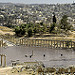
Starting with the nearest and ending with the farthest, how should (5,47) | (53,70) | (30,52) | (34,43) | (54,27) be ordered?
(53,70) < (30,52) < (5,47) < (34,43) < (54,27)

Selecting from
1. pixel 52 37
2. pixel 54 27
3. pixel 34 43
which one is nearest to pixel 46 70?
pixel 34 43

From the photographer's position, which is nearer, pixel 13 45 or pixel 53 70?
pixel 53 70

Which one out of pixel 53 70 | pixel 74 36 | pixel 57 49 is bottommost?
pixel 53 70

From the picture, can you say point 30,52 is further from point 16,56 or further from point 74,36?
point 74,36

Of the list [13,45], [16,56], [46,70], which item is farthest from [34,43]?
[46,70]

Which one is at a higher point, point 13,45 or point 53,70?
point 13,45

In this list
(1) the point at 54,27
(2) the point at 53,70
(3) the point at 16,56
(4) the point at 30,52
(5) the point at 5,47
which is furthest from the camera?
(1) the point at 54,27

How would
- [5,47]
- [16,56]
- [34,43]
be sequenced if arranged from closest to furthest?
[16,56] < [5,47] < [34,43]

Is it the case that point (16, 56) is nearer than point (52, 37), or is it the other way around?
point (16, 56)

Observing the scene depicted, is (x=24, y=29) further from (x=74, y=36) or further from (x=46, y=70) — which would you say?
(x=46, y=70)
